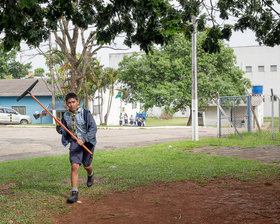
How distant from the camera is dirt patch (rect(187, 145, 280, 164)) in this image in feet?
29.8

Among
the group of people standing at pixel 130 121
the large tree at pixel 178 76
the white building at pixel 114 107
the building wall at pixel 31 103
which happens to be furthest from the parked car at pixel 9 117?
the group of people standing at pixel 130 121

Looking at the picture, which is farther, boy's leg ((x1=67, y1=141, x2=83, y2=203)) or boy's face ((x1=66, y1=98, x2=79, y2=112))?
boy's face ((x1=66, y1=98, x2=79, y2=112))

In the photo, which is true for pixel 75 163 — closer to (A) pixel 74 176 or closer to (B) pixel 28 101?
(A) pixel 74 176

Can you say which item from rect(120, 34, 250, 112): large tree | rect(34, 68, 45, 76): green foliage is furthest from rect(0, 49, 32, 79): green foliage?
rect(120, 34, 250, 112): large tree

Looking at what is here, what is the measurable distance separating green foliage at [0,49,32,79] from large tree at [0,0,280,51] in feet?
148

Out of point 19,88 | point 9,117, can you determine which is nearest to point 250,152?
point 9,117

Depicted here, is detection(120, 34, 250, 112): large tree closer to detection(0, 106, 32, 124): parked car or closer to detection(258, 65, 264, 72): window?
detection(0, 106, 32, 124): parked car

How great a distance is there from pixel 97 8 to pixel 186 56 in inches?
977

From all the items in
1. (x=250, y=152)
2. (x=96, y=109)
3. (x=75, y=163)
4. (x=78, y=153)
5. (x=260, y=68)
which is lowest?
(x=250, y=152)

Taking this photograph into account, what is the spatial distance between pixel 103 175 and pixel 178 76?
84.8 ft

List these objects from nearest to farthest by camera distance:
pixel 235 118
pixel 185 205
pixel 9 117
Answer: pixel 185 205 < pixel 235 118 < pixel 9 117

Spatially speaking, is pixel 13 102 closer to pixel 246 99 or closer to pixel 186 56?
pixel 186 56

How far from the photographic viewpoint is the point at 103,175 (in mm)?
7051

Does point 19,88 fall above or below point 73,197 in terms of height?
above
